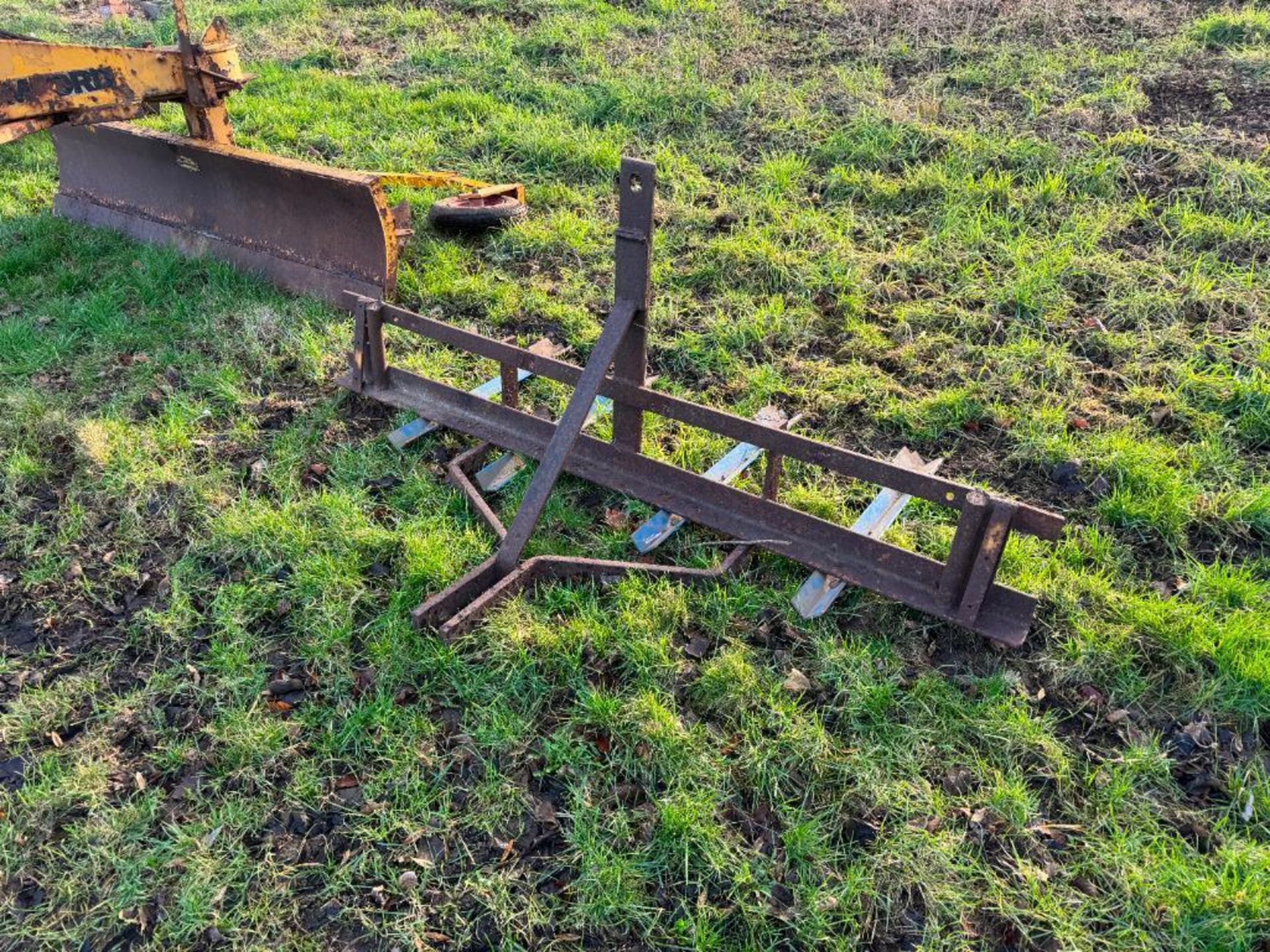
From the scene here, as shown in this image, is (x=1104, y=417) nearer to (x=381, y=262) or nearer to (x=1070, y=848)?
(x=1070, y=848)

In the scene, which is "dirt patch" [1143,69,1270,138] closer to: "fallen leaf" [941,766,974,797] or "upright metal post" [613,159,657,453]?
"upright metal post" [613,159,657,453]

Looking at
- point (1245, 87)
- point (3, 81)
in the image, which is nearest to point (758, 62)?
point (1245, 87)

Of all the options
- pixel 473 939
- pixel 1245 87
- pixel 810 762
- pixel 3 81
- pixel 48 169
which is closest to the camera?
pixel 473 939

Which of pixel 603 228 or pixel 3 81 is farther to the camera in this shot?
pixel 603 228

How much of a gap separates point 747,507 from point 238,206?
3649 millimetres

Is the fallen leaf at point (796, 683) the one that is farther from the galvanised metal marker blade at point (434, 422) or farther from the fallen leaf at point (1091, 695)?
the galvanised metal marker blade at point (434, 422)

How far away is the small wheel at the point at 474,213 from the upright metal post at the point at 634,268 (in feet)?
7.71

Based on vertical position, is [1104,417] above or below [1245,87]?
below

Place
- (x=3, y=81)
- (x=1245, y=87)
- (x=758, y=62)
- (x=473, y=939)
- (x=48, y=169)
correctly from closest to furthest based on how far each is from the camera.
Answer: (x=473, y=939) < (x=3, y=81) < (x=1245, y=87) < (x=48, y=169) < (x=758, y=62)

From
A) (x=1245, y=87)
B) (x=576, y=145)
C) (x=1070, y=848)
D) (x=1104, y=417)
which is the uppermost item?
(x=1245, y=87)

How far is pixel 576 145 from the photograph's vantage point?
20.4 feet

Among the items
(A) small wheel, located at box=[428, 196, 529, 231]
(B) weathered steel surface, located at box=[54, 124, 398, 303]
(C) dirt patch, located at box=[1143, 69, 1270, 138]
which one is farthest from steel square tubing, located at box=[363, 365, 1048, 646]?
(C) dirt patch, located at box=[1143, 69, 1270, 138]

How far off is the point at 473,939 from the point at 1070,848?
5.35 ft

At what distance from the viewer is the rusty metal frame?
113 inches
